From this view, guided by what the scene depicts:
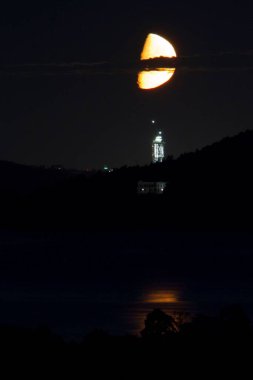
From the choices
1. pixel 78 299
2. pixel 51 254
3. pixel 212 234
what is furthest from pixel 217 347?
pixel 212 234

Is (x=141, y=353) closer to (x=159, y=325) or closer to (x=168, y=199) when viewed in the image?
(x=159, y=325)

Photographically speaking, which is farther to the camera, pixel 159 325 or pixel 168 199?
pixel 168 199

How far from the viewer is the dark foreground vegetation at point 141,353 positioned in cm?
1286

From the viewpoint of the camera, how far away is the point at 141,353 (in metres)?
13.5

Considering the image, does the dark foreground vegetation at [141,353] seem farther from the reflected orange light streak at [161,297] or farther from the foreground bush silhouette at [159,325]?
the reflected orange light streak at [161,297]

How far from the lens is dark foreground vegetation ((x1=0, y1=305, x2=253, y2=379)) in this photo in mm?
12859

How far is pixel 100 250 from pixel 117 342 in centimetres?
5520

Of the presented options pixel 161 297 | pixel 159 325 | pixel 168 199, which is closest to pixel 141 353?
pixel 159 325

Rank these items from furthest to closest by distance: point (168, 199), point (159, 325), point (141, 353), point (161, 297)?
1. point (168, 199)
2. point (161, 297)
3. point (159, 325)
4. point (141, 353)

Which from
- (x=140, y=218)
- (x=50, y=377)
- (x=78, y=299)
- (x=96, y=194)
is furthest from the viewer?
(x=96, y=194)

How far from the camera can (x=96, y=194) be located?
107m

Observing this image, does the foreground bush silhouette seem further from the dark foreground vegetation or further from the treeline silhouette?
the treeline silhouette

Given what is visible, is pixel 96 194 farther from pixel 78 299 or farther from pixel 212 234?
pixel 78 299

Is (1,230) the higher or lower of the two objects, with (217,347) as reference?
higher
